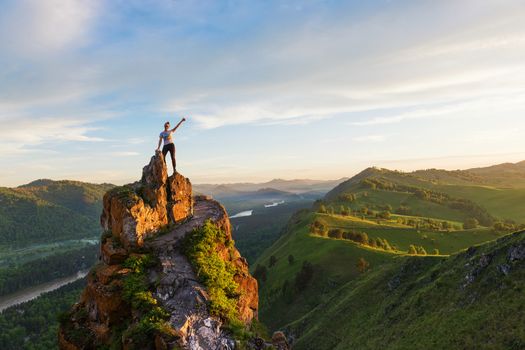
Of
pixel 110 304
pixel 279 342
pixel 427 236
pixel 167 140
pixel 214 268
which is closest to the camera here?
pixel 110 304

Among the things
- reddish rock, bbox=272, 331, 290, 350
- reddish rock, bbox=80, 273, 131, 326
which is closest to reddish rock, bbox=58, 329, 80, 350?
reddish rock, bbox=80, 273, 131, 326

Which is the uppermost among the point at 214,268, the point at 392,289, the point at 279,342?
the point at 214,268

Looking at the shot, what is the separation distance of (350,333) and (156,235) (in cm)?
5190

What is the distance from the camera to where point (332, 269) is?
114125 mm

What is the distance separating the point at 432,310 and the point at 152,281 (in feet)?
143

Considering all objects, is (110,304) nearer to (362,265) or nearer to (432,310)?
(432,310)

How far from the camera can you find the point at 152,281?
74.5 ft

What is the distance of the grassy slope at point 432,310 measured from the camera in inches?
1499

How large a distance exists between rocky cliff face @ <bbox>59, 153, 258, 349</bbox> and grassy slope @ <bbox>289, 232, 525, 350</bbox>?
25.8 meters

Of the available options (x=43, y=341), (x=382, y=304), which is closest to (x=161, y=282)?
(x=382, y=304)

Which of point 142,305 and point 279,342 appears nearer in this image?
point 142,305

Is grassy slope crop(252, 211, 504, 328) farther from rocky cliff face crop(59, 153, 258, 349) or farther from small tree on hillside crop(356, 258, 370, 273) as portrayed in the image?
rocky cliff face crop(59, 153, 258, 349)

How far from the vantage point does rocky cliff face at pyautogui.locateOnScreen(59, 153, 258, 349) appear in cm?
1895

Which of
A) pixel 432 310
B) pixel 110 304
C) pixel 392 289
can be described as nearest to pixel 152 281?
pixel 110 304
